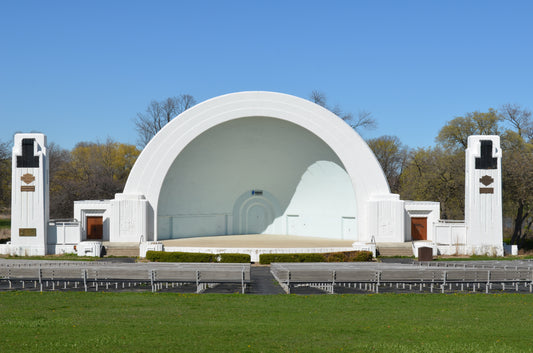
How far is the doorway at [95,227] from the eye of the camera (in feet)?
91.0

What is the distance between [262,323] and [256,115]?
20040 millimetres

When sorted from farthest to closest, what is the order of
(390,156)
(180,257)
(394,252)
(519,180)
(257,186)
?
(390,156)
(257,186)
(519,180)
(394,252)
(180,257)

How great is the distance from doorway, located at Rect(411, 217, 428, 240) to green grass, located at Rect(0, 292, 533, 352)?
16.4m

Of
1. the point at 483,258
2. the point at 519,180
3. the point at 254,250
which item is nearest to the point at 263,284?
the point at 254,250

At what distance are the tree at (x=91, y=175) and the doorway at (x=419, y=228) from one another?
2521 cm

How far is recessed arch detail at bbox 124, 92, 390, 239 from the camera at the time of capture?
27266 millimetres

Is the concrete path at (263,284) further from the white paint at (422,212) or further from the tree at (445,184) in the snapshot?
the tree at (445,184)

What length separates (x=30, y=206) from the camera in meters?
25.7

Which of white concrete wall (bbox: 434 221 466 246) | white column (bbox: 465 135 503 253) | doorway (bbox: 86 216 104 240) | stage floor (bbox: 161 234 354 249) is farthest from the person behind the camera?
doorway (bbox: 86 216 104 240)

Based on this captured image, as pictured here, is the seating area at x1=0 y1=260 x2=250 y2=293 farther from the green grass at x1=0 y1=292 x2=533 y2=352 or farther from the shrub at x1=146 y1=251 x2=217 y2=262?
the shrub at x1=146 y1=251 x2=217 y2=262

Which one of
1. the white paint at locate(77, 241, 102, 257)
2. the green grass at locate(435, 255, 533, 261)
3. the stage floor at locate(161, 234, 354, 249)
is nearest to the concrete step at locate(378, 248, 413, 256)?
the stage floor at locate(161, 234, 354, 249)

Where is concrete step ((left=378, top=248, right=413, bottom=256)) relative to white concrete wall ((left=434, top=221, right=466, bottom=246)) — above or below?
below

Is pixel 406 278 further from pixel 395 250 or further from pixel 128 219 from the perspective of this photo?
pixel 128 219

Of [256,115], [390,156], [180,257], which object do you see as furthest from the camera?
[390,156]
